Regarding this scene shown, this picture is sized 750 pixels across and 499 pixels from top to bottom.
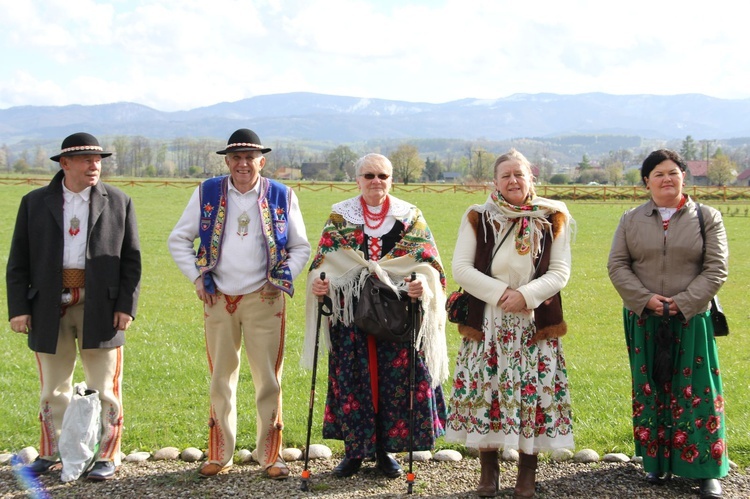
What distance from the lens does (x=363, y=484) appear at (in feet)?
16.1

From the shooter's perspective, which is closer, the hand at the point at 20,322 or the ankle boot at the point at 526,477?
the ankle boot at the point at 526,477

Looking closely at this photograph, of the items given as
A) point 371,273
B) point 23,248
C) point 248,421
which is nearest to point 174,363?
point 248,421

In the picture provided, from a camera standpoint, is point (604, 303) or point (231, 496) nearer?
point (231, 496)

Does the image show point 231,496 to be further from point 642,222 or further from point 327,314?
point 642,222

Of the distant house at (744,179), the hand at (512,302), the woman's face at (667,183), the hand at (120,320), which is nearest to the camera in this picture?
the hand at (512,302)

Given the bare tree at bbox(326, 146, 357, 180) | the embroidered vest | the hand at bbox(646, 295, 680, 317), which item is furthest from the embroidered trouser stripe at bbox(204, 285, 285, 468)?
the bare tree at bbox(326, 146, 357, 180)

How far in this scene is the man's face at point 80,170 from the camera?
5.05 meters

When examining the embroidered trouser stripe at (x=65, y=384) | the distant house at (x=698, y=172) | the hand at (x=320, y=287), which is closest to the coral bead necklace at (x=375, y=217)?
the hand at (x=320, y=287)

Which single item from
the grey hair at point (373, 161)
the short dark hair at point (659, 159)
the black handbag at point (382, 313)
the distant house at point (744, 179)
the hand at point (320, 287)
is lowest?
the black handbag at point (382, 313)

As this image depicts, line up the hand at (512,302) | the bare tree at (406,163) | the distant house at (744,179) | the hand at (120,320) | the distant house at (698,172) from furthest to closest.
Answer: the distant house at (744,179), the distant house at (698,172), the bare tree at (406,163), the hand at (120,320), the hand at (512,302)

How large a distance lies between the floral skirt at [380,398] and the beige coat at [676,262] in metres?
1.48

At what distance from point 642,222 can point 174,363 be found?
551 cm

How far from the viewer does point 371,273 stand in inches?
197

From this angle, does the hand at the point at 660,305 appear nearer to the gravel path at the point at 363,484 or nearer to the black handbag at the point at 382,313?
the gravel path at the point at 363,484
